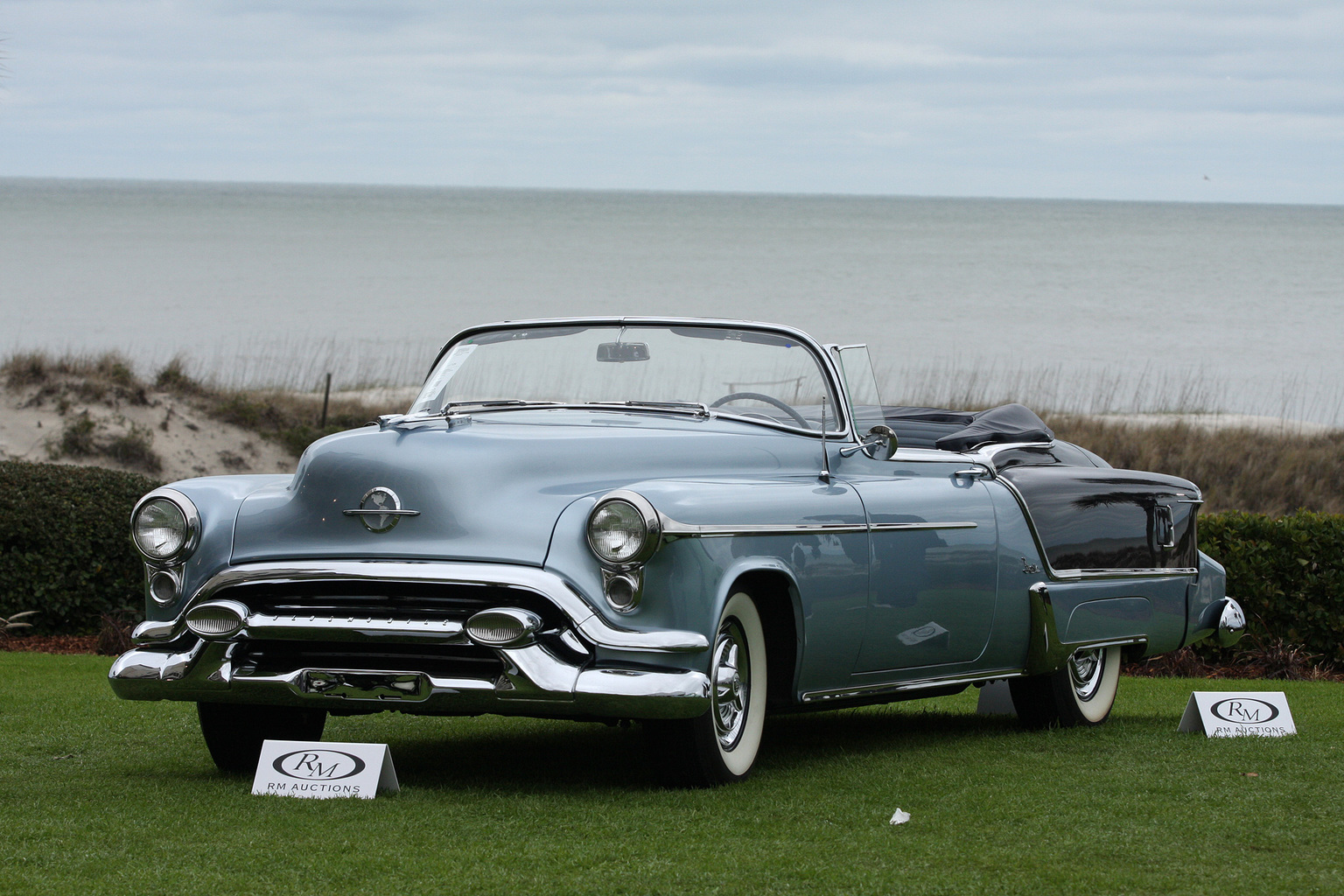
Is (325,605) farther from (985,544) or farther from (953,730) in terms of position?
(953,730)

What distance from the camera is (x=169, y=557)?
538cm

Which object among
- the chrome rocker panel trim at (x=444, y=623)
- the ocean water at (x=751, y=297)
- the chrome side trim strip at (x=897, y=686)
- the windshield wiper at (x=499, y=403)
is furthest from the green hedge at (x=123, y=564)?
the ocean water at (x=751, y=297)

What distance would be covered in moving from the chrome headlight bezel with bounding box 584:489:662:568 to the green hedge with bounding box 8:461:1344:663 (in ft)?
22.6

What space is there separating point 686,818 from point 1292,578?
7.26 m

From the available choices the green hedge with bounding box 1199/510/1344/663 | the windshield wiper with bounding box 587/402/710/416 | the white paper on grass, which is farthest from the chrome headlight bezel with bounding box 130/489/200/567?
the green hedge with bounding box 1199/510/1344/663

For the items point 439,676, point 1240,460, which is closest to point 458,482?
point 439,676

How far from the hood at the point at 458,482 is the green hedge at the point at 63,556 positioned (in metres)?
5.89

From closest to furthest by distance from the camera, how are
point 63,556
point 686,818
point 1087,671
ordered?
point 686,818 < point 1087,671 < point 63,556

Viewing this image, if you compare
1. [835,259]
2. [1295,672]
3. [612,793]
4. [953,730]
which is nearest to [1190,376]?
[1295,672]

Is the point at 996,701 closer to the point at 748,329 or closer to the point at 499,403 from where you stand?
the point at 748,329

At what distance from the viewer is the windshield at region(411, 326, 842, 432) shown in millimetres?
6273

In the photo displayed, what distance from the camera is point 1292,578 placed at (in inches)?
419

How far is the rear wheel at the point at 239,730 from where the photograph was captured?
5.66 meters

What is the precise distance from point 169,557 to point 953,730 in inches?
142
